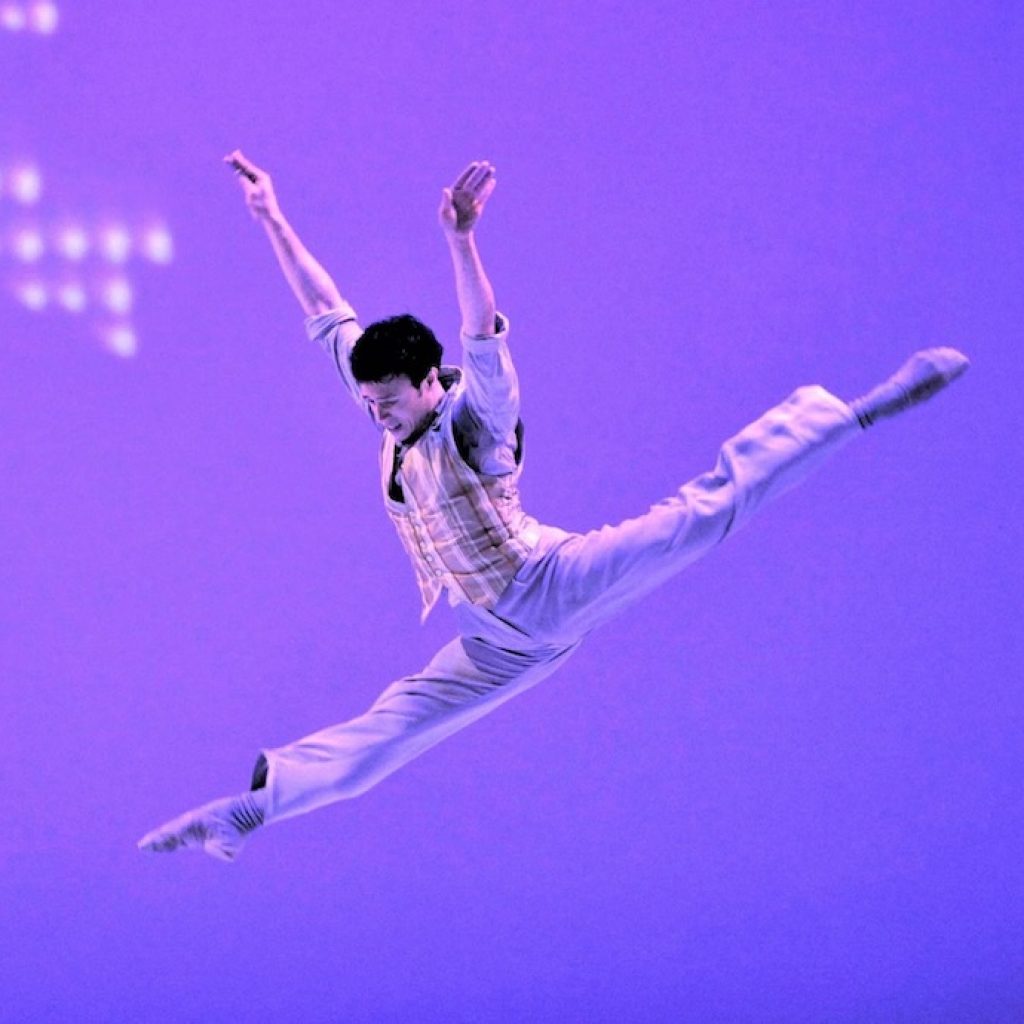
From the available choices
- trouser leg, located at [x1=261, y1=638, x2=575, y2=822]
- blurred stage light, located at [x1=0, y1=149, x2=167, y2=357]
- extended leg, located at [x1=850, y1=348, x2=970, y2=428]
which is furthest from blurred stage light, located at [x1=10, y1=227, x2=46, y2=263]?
extended leg, located at [x1=850, y1=348, x2=970, y2=428]

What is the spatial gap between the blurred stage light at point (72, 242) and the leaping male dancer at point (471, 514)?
108 centimetres

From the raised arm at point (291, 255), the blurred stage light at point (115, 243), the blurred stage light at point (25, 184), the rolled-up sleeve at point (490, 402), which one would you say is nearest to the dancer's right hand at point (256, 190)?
the raised arm at point (291, 255)

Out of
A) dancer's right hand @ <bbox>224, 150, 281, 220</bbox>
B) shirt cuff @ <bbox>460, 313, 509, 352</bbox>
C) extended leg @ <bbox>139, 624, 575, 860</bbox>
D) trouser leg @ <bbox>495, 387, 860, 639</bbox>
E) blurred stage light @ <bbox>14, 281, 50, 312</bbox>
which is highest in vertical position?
blurred stage light @ <bbox>14, 281, 50, 312</bbox>

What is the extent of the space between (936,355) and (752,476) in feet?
1.28

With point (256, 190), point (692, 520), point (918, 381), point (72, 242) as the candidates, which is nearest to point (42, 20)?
point (72, 242)

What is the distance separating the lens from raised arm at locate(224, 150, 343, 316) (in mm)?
2914

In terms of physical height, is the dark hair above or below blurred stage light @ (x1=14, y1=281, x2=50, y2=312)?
below

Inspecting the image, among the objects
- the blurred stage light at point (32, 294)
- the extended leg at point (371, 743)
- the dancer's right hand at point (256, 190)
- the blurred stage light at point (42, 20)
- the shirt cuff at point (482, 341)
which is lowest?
the extended leg at point (371, 743)

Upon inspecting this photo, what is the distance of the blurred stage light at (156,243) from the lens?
3.89m

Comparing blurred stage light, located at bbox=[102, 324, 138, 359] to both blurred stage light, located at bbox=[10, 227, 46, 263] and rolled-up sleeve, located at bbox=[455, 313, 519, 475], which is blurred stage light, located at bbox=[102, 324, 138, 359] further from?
rolled-up sleeve, located at bbox=[455, 313, 519, 475]

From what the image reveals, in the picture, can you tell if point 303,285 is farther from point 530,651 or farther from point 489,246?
point 489,246

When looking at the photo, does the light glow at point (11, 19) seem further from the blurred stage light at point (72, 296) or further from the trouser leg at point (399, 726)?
the trouser leg at point (399, 726)

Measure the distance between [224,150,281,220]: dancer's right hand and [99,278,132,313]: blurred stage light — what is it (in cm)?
105

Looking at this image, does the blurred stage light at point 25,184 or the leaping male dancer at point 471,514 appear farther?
the blurred stage light at point 25,184
